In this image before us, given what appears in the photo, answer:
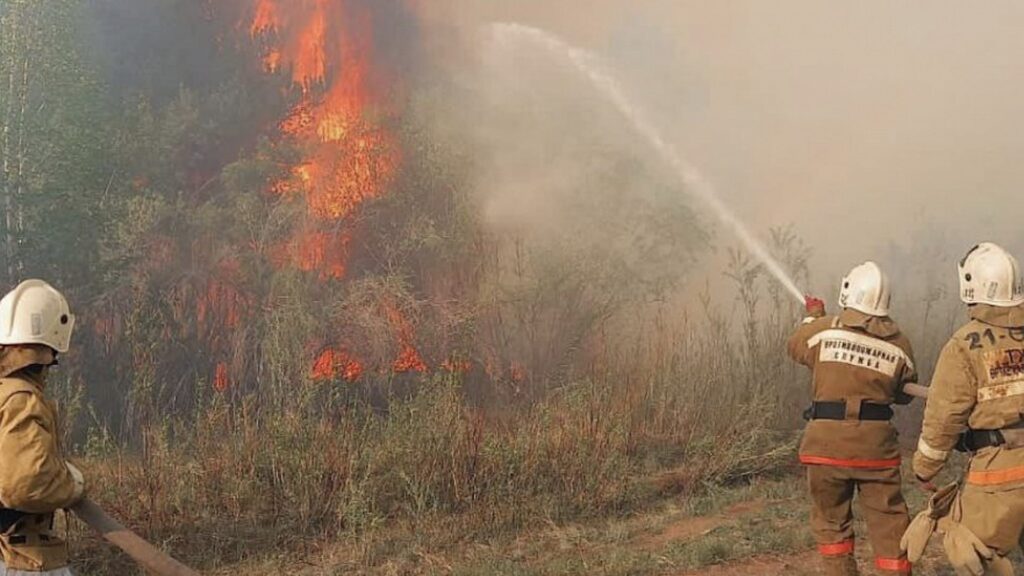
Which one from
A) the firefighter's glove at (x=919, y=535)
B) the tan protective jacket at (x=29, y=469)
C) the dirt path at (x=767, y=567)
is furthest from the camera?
the dirt path at (x=767, y=567)

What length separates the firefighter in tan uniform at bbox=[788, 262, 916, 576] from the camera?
16.2 feet

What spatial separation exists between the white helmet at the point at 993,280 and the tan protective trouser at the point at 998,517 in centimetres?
100

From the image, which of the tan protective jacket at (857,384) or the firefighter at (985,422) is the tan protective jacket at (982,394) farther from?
the tan protective jacket at (857,384)

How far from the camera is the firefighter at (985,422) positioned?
4.13 meters

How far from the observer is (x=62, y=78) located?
10461mm

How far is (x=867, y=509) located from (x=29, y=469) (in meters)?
4.61

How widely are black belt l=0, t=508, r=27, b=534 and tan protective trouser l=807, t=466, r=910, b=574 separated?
4.39 m

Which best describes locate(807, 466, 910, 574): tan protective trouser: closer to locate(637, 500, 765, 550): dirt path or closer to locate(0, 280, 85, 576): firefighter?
locate(637, 500, 765, 550): dirt path

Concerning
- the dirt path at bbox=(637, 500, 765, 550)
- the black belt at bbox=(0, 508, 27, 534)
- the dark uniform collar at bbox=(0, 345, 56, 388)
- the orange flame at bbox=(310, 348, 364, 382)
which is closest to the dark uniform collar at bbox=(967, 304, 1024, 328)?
the dirt path at bbox=(637, 500, 765, 550)

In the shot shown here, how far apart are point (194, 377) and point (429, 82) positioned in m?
7.19

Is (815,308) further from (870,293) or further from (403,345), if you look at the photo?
(403,345)

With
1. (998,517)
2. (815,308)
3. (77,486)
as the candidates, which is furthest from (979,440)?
(77,486)

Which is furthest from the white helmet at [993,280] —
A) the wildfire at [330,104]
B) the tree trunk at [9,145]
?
the tree trunk at [9,145]

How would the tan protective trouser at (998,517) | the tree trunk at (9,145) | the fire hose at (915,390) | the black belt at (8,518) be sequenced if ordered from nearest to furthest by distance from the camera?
the black belt at (8,518) → the tan protective trouser at (998,517) → the fire hose at (915,390) → the tree trunk at (9,145)
